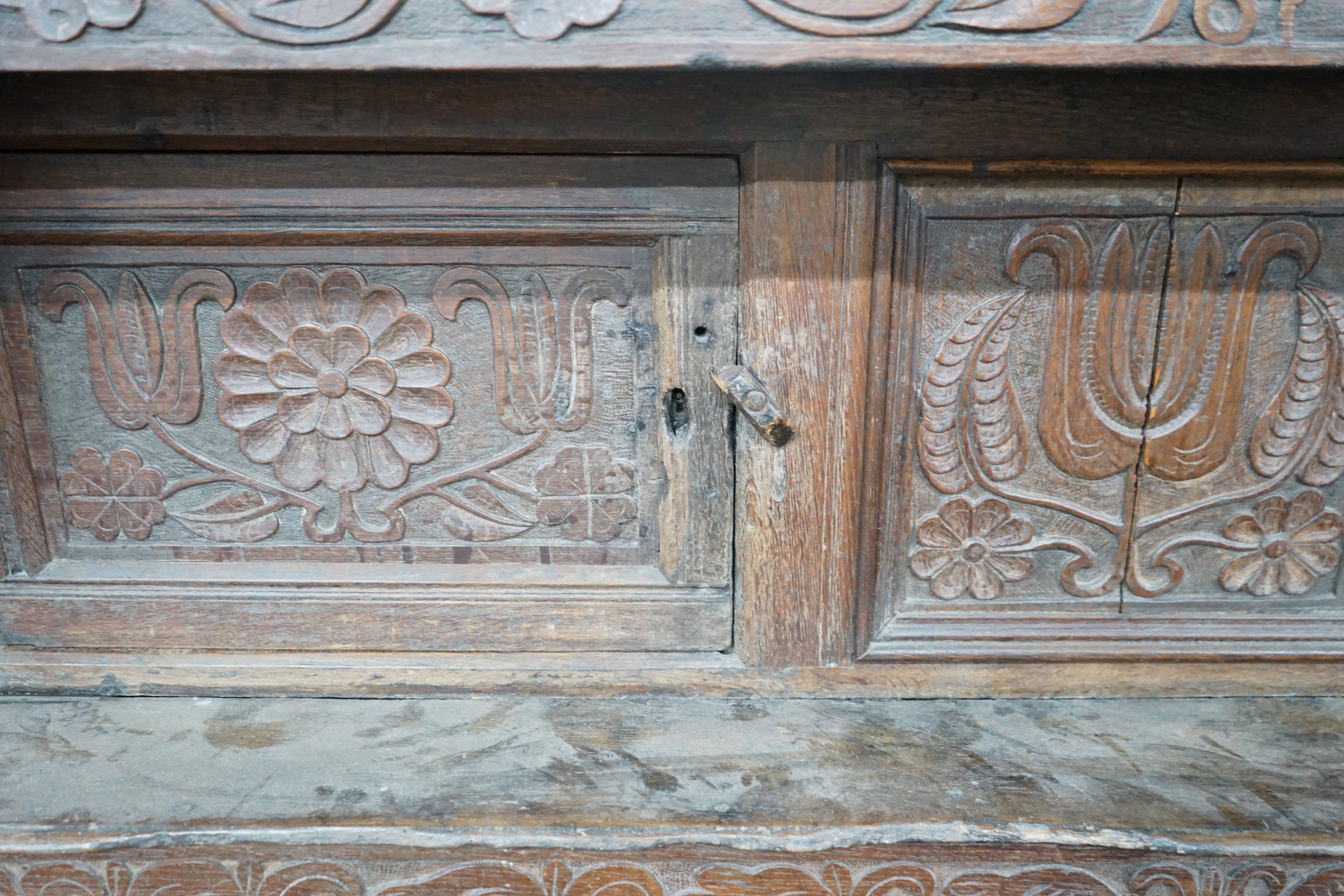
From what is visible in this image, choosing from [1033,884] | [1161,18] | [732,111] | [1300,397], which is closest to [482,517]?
[732,111]

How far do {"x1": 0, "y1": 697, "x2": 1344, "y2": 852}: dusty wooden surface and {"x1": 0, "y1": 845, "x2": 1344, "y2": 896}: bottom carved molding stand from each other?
0.08 feet

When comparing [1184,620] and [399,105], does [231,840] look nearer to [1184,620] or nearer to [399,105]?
[399,105]

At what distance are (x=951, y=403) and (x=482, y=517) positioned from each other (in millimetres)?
524

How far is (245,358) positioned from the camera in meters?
0.91

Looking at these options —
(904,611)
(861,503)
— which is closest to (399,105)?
(861,503)

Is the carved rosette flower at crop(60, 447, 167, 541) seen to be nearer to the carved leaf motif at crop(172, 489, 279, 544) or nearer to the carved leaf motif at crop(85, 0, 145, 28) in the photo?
the carved leaf motif at crop(172, 489, 279, 544)

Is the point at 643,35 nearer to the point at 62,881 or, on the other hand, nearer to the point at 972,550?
the point at 972,550

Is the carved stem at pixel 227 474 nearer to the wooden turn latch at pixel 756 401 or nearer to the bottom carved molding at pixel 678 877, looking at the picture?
the bottom carved molding at pixel 678 877

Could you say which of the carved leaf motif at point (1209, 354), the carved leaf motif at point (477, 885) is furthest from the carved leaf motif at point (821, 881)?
the carved leaf motif at point (1209, 354)

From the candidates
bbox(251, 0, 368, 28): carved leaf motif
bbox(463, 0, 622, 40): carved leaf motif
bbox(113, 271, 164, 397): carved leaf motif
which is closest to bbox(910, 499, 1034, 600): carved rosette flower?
bbox(463, 0, 622, 40): carved leaf motif

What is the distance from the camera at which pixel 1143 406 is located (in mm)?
892

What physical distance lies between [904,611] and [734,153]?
52 cm

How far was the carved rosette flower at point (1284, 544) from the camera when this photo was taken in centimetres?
92

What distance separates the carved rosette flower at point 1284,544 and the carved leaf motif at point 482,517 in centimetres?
78
